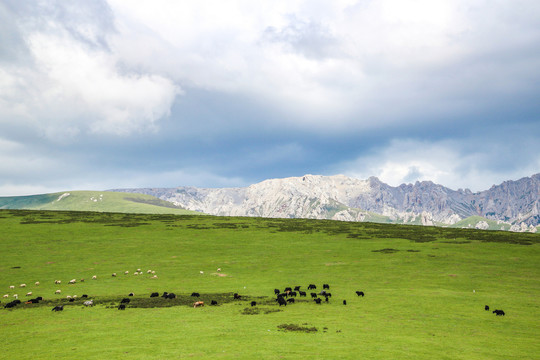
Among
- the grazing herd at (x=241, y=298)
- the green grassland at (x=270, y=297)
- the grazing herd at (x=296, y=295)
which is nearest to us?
the green grassland at (x=270, y=297)

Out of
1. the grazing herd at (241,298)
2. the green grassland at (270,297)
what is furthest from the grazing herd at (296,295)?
the green grassland at (270,297)

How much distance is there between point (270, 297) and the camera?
41812 millimetres

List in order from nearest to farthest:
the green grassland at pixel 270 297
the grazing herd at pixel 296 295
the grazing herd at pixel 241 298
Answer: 1. the green grassland at pixel 270 297
2. the grazing herd at pixel 241 298
3. the grazing herd at pixel 296 295

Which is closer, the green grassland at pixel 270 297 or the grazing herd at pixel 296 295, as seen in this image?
the green grassland at pixel 270 297

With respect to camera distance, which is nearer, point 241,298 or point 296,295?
point 241,298

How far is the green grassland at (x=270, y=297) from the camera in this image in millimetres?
23625

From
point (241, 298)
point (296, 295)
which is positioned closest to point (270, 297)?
point (296, 295)

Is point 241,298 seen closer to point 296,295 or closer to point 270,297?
point 270,297

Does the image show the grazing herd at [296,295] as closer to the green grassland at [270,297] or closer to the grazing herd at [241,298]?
the grazing herd at [241,298]

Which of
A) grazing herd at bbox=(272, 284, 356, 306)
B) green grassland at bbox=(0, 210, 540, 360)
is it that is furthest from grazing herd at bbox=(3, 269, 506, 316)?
green grassland at bbox=(0, 210, 540, 360)

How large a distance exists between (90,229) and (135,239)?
83.8 feet

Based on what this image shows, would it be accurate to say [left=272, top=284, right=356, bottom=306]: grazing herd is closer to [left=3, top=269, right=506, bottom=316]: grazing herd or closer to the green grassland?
[left=3, top=269, right=506, bottom=316]: grazing herd

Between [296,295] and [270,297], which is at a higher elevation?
[296,295]

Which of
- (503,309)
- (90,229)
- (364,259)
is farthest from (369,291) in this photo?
(90,229)
